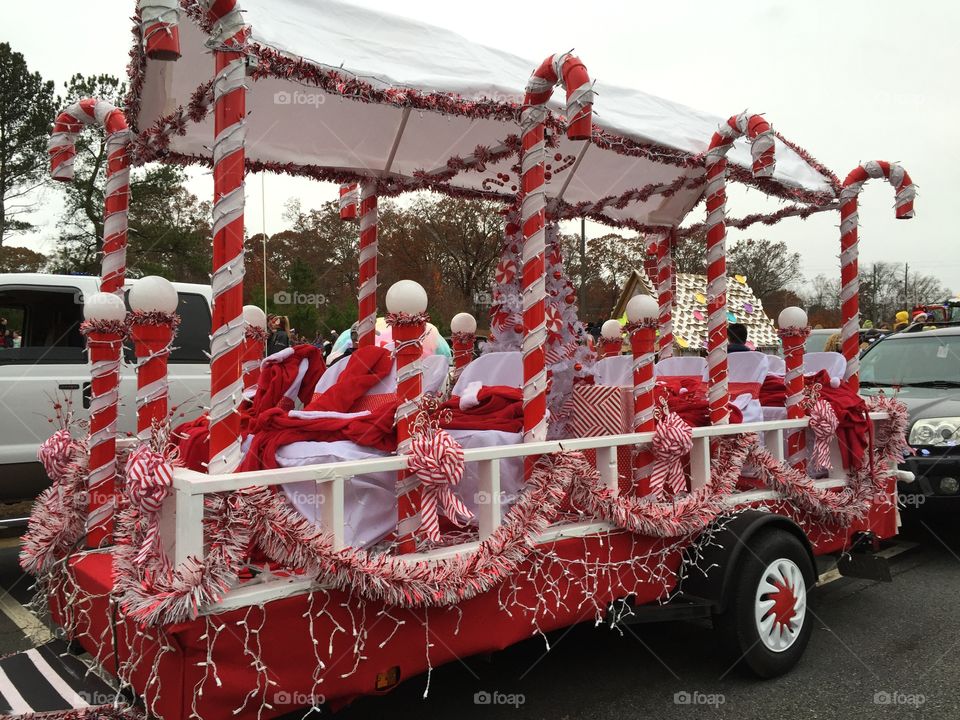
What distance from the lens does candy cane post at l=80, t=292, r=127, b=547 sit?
137 inches

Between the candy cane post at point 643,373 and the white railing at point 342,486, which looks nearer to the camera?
the white railing at point 342,486

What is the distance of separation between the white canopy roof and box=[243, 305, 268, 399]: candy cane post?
974 millimetres

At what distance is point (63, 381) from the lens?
6.32 metres

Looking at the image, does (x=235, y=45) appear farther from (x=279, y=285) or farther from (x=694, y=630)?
(x=279, y=285)

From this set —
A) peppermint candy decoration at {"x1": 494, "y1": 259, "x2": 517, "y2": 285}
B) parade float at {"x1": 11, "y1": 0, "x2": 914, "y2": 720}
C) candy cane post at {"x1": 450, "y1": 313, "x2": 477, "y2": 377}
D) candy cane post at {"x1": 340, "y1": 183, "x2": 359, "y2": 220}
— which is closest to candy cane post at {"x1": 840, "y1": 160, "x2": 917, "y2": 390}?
parade float at {"x1": 11, "y1": 0, "x2": 914, "y2": 720}

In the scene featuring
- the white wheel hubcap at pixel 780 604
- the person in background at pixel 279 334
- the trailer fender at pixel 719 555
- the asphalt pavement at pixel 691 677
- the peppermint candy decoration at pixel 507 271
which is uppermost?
the peppermint candy decoration at pixel 507 271

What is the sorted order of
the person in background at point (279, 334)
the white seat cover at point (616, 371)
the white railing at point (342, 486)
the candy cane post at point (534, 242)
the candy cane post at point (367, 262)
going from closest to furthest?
the white railing at point (342, 486) < the candy cane post at point (534, 242) < the white seat cover at point (616, 371) < the candy cane post at point (367, 262) < the person in background at point (279, 334)

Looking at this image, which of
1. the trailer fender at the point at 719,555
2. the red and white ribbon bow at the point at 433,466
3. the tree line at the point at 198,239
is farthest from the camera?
the tree line at the point at 198,239

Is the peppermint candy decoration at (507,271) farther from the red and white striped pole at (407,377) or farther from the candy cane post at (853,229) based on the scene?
the candy cane post at (853,229)

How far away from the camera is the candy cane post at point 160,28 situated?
2422mm

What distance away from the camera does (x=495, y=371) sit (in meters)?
4.29

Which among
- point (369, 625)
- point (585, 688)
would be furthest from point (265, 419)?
point (585, 688)

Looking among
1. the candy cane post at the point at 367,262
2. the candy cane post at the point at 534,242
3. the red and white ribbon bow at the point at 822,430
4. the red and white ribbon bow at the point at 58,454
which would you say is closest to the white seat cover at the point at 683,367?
the red and white ribbon bow at the point at 822,430

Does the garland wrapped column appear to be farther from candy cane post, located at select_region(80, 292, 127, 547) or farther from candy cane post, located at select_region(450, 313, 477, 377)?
candy cane post, located at select_region(80, 292, 127, 547)
